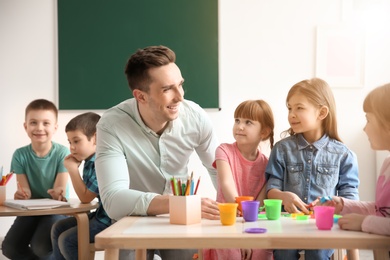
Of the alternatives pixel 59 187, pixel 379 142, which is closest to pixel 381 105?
pixel 379 142

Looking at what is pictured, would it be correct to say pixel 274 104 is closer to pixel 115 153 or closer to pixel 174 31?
pixel 174 31

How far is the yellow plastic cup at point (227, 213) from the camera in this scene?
1.67m

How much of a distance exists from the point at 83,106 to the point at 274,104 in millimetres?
1696

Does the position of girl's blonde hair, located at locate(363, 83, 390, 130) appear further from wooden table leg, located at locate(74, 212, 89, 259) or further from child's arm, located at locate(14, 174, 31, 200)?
child's arm, located at locate(14, 174, 31, 200)

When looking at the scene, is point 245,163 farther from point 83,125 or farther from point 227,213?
point 83,125

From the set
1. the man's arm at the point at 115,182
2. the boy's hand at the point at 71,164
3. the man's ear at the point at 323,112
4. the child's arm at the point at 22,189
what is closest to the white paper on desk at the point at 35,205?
the boy's hand at the point at 71,164

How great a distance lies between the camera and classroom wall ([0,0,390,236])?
197 inches

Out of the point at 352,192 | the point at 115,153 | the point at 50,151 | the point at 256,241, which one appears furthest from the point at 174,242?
the point at 50,151

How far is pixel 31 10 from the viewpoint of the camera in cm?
507

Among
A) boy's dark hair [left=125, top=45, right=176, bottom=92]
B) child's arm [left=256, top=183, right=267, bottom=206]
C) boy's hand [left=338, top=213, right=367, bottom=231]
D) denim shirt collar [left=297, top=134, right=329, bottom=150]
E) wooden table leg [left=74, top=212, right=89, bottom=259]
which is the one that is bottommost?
wooden table leg [left=74, top=212, right=89, bottom=259]

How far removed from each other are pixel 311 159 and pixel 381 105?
62cm

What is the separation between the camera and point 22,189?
11.7 feet

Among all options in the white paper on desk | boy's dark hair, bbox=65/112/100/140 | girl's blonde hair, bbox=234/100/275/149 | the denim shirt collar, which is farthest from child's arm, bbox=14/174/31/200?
the denim shirt collar

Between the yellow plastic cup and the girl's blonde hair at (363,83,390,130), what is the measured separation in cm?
55
